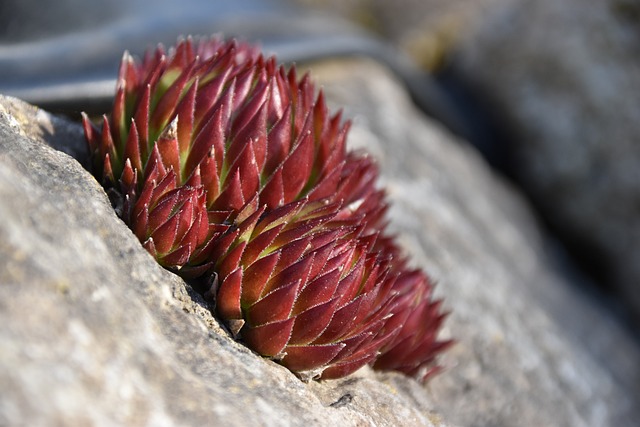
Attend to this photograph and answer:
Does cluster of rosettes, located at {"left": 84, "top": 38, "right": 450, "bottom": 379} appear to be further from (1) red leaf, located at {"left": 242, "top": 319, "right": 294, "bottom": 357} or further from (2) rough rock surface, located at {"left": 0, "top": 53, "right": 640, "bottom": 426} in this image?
(2) rough rock surface, located at {"left": 0, "top": 53, "right": 640, "bottom": 426}

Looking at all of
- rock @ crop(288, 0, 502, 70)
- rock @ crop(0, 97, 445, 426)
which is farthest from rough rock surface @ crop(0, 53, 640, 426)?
rock @ crop(288, 0, 502, 70)

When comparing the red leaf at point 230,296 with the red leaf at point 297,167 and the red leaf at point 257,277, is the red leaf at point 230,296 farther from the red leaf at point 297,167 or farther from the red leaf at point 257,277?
the red leaf at point 297,167

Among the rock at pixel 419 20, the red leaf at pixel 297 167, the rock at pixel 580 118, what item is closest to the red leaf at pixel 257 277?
the red leaf at pixel 297 167

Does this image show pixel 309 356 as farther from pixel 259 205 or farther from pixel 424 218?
pixel 424 218

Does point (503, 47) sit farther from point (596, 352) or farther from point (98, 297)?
point (98, 297)

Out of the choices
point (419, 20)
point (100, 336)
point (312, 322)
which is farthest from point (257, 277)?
point (419, 20)

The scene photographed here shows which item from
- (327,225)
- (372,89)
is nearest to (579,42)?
(372,89)
